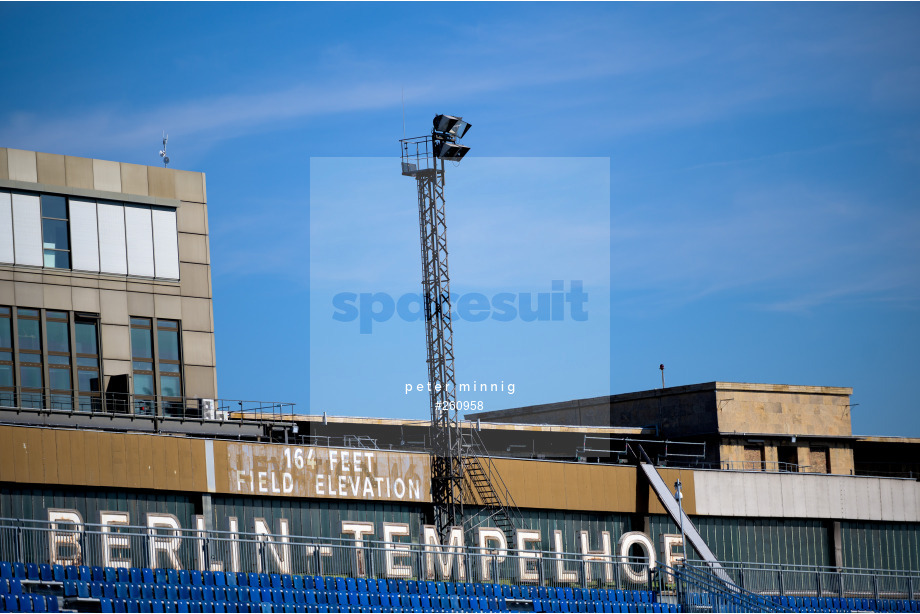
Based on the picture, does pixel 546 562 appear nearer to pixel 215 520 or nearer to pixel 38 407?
pixel 215 520

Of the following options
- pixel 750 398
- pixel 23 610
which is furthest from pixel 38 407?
pixel 750 398

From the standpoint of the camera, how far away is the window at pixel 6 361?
44.5 m

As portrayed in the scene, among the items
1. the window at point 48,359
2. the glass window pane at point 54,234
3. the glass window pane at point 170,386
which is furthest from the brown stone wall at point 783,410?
the glass window pane at point 54,234

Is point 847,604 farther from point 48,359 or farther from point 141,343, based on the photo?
point 48,359

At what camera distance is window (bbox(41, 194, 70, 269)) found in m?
47.3

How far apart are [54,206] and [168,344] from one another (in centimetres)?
731

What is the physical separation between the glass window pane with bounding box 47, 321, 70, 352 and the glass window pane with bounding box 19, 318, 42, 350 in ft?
1.53

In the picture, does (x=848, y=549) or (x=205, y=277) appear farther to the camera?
(x=848, y=549)

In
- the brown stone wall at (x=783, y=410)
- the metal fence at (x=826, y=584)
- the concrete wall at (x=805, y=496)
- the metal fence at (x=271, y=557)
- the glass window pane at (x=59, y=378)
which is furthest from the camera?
the brown stone wall at (x=783, y=410)

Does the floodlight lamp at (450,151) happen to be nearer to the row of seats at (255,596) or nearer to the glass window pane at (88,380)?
the glass window pane at (88,380)

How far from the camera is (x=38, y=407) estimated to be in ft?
148

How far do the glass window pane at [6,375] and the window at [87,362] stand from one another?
8.78ft

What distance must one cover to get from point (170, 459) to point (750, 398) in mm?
33752

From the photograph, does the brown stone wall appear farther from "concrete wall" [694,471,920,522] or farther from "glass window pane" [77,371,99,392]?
"glass window pane" [77,371,99,392]
